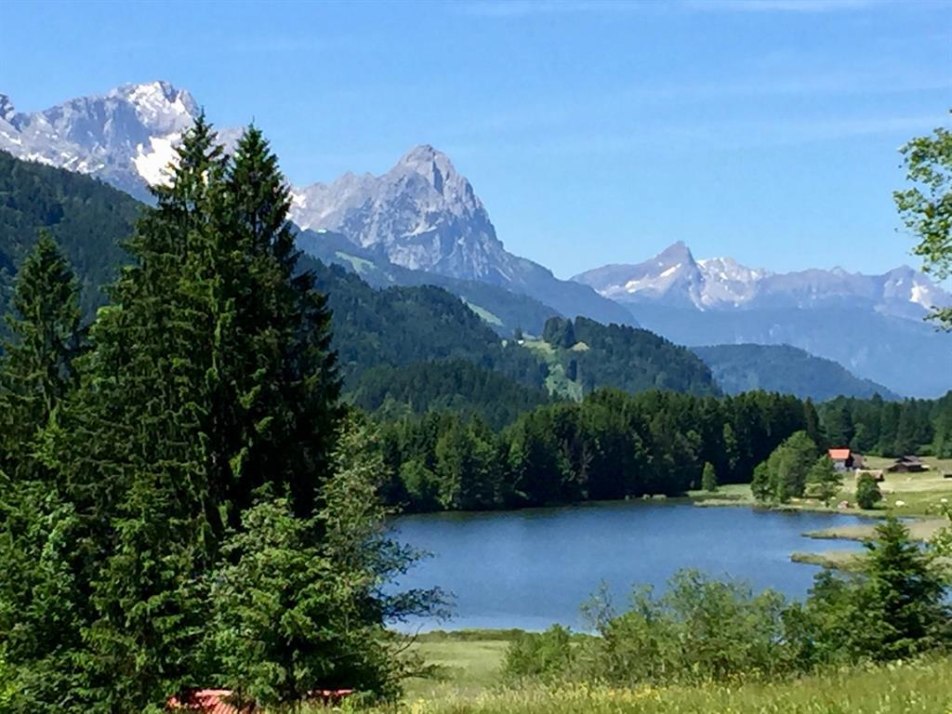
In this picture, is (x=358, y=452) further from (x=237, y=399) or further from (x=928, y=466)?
(x=928, y=466)

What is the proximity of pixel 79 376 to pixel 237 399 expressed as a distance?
858 cm

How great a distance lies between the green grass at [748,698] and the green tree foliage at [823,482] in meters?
148

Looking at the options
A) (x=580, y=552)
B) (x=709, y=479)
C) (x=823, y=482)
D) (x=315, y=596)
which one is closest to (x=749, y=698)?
(x=315, y=596)

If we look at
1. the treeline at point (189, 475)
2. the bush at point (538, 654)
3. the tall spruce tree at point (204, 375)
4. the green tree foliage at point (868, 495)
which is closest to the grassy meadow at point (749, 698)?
the treeline at point (189, 475)

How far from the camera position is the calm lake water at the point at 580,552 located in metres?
80.1

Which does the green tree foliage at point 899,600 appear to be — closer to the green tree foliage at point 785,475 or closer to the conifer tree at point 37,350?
the conifer tree at point 37,350

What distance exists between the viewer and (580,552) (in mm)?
108750

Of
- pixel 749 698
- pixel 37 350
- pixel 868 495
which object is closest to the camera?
pixel 749 698

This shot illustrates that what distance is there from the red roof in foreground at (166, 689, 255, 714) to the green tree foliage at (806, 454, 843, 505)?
457ft

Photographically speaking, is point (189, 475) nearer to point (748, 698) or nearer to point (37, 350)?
point (37, 350)

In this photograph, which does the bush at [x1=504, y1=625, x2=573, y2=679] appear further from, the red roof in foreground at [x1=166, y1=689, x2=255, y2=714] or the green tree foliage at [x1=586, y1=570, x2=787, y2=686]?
the red roof in foreground at [x1=166, y1=689, x2=255, y2=714]

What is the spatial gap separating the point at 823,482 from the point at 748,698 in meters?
156

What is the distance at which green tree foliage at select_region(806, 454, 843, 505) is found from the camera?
522ft

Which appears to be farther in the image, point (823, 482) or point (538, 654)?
point (823, 482)
